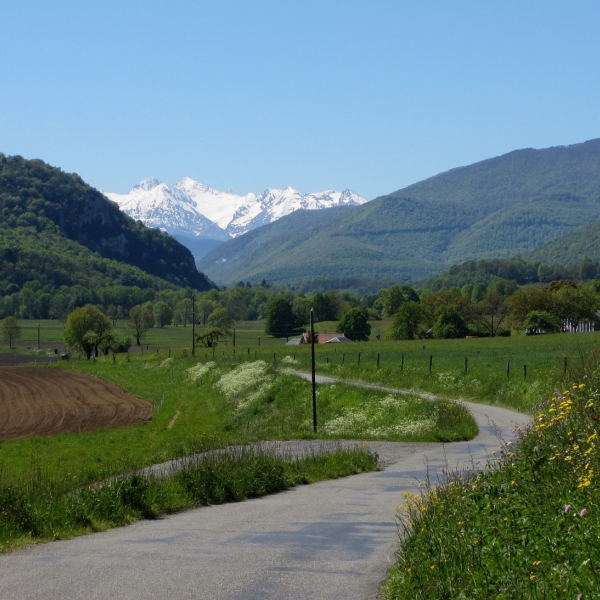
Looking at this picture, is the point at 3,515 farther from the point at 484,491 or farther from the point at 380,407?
the point at 380,407

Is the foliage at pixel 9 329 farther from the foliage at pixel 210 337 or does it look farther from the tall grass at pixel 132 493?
the tall grass at pixel 132 493

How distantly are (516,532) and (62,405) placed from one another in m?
51.1

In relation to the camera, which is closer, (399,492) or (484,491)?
(484,491)

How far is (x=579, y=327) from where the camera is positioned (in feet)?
420

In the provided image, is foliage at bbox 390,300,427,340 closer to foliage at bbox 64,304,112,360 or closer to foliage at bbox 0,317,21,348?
foliage at bbox 64,304,112,360

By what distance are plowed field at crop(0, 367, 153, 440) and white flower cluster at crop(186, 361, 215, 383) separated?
17.4 feet

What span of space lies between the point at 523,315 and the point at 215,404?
2933 inches

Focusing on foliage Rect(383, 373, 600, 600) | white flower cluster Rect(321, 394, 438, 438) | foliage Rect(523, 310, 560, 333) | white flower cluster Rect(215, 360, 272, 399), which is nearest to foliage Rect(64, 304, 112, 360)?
foliage Rect(523, 310, 560, 333)

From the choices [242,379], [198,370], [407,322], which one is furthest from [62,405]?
[407,322]

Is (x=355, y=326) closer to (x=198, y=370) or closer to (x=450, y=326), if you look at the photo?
(x=450, y=326)

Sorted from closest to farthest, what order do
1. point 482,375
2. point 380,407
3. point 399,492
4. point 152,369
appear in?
1. point 399,492
2. point 380,407
3. point 482,375
4. point 152,369

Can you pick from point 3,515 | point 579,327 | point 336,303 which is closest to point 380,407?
point 3,515

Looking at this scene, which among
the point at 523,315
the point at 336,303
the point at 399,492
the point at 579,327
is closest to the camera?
the point at 399,492

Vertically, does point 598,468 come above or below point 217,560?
above
